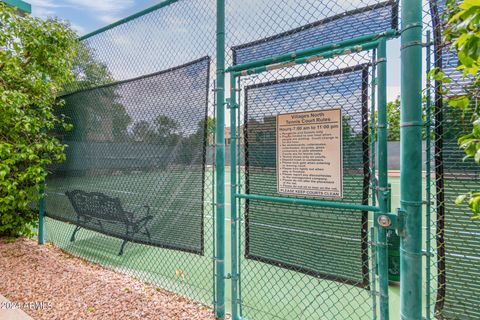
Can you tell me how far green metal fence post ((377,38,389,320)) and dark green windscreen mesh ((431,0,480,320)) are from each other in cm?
27

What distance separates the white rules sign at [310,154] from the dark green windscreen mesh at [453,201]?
0.55m

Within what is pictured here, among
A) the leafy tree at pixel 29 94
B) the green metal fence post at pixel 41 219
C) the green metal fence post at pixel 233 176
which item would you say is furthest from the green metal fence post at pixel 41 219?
the green metal fence post at pixel 233 176

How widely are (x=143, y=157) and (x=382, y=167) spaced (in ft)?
8.07

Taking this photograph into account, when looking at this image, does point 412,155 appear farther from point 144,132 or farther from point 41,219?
point 41,219

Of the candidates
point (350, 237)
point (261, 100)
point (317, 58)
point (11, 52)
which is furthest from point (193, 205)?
point (11, 52)

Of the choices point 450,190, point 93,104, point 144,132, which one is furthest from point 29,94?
point 450,190

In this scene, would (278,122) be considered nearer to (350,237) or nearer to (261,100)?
(261,100)

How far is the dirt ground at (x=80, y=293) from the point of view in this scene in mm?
2689

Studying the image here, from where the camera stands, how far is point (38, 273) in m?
3.55

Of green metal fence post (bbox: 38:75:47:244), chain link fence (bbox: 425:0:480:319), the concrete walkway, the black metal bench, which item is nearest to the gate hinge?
chain link fence (bbox: 425:0:480:319)

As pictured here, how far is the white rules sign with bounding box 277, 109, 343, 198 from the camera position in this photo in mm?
1813

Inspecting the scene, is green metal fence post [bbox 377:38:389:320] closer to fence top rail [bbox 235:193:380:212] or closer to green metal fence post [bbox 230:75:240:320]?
fence top rail [bbox 235:193:380:212]

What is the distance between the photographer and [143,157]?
10.4 ft

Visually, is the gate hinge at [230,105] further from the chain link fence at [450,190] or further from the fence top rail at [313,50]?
the chain link fence at [450,190]
